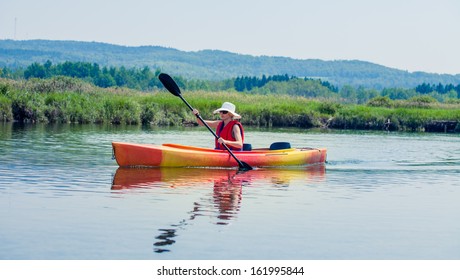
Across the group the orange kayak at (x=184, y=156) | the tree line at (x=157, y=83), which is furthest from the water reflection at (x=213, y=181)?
the tree line at (x=157, y=83)

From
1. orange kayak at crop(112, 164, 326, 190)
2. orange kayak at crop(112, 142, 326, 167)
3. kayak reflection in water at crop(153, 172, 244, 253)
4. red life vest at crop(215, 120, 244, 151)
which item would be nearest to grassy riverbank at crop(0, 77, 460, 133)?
orange kayak at crop(112, 142, 326, 167)

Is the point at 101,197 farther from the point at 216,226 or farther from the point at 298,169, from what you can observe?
the point at 298,169

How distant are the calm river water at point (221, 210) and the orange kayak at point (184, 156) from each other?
Result: 0.75 feet

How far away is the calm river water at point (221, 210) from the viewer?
9.16 meters

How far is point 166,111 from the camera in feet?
121

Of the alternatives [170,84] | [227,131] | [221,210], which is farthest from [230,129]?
[221,210]

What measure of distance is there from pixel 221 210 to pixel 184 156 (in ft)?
15.9

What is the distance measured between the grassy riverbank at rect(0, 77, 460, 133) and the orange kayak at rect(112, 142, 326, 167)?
53.0 ft

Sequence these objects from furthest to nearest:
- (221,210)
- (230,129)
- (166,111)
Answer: (166,111) → (230,129) → (221,210)

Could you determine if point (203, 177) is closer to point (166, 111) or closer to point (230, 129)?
point (230, 129)

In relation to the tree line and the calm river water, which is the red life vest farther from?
the tree line

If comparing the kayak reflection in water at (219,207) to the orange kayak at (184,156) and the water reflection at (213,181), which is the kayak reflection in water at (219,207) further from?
the orange kayak at (184,156)

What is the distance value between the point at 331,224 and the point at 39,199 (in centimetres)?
376

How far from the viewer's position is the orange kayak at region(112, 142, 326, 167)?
16.1m
